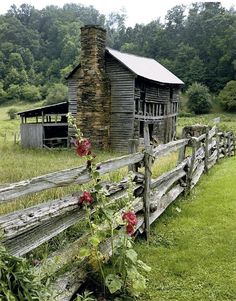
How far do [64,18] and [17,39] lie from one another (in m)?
19.1

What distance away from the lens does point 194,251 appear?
19.0 ft

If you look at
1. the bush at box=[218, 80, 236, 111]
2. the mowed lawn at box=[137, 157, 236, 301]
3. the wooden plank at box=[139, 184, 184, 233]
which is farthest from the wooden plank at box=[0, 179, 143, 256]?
the bush at box=[218, 80, 236, 111]

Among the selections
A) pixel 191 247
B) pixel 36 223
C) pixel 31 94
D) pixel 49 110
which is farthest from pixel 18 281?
pixel 31 94

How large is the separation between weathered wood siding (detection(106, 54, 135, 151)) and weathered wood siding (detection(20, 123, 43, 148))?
5303 millimetres

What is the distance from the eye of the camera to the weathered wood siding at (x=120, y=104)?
940 inches

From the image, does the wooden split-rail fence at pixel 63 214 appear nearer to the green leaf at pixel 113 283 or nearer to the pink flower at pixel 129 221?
the green leaf at pixel 113 283

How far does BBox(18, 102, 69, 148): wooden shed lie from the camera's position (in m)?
26.3

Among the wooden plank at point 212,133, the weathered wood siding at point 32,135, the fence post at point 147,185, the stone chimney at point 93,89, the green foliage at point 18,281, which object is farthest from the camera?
the weathered wood siding at point 32,135

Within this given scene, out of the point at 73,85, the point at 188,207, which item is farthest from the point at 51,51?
the point at 188,207

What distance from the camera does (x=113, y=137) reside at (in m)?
24.5

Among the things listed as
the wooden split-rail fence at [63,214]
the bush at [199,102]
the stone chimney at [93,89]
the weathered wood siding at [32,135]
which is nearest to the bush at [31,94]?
the bush at [199,102]

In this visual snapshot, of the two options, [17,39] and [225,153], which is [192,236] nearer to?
[225,153]

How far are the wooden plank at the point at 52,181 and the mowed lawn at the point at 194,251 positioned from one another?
160cm

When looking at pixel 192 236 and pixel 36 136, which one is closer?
pixel 192 236
